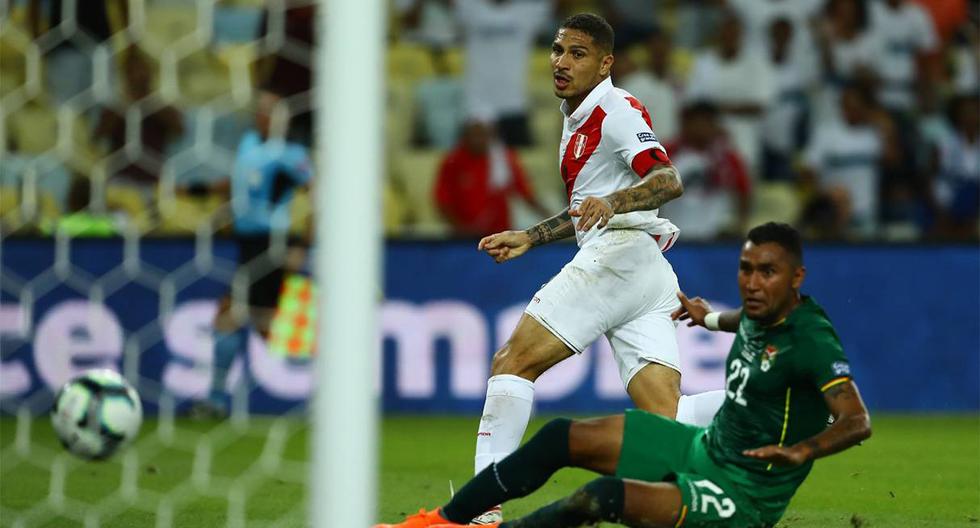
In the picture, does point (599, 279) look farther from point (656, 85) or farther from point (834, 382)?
point (656, 85)

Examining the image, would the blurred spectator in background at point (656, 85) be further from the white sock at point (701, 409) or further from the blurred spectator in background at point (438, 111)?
the white sock at point (701, 409)

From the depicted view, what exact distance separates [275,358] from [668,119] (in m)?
3.50

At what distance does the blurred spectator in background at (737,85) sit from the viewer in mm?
11086

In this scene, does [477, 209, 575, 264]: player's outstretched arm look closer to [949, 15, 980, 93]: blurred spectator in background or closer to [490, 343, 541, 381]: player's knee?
[490, 343, 541, 381]: player's knee

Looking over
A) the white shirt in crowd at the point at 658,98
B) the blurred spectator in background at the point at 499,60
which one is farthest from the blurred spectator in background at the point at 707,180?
the blurred spectator in background at the point at 499,60

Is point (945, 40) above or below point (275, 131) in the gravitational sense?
above

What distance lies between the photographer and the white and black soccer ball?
566cm

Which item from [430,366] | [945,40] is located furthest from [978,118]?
[430,366]

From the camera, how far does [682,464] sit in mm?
4270

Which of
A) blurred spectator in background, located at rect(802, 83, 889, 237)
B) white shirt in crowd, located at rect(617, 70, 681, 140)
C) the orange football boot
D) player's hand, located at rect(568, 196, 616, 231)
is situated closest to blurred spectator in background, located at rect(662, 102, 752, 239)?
white shirt in crowd, located at rect(617, 70, 681, 140)

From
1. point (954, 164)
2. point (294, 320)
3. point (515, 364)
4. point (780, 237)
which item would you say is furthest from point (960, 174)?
point (780, 237)

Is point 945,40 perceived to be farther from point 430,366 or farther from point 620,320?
point 620,320

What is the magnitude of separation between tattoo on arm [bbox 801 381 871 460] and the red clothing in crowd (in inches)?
243

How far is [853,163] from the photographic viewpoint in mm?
11094
